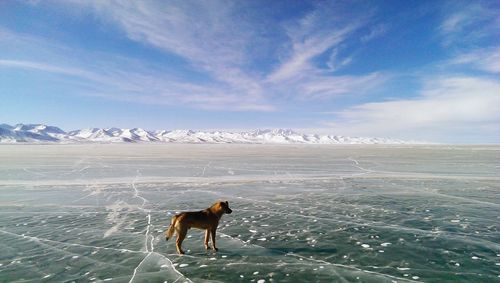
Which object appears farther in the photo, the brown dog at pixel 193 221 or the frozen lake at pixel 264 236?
the brown dog at pixel 193 221

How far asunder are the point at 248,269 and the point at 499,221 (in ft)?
33.9

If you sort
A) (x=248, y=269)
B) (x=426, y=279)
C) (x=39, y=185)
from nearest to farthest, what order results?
(x=426, y=279)
(x=248, y=269)
(x=39, y=185)

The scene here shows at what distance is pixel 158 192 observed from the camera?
60.2 feet

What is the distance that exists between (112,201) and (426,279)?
1429 cm

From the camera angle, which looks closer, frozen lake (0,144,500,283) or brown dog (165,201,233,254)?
frozen lake (0,144,500,283)

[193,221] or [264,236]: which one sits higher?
[193,221]

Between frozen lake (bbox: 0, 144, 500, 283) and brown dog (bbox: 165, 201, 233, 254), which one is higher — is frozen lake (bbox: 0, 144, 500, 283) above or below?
below

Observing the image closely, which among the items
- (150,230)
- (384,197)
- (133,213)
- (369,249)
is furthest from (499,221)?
(133,213)

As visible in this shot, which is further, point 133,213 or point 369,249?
point 133,213

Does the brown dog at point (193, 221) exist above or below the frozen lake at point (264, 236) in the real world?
above

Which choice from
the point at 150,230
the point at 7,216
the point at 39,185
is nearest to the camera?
the point at 150,230

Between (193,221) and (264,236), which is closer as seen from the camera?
(193,221)

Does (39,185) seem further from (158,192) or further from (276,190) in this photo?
(276,190)

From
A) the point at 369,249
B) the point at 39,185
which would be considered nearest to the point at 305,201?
the point at 369,249
